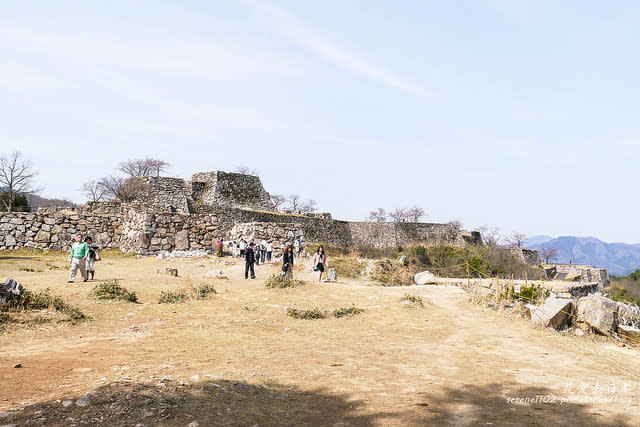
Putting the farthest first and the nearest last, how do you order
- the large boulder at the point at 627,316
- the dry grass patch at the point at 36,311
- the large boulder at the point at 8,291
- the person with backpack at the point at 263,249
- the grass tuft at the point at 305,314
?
the person with backpack at the point at 263,249 < the large boulder at the point at 627,316 < the grass tuft at the point at 305,314 < the large boulder at the point at 8,291 < the dry grass patch at the point at 36,311

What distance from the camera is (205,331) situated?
27.9ft

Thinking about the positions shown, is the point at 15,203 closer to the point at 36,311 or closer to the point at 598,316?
the point at 36,311

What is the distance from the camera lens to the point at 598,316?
34.4 feet

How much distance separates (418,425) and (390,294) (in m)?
10.4

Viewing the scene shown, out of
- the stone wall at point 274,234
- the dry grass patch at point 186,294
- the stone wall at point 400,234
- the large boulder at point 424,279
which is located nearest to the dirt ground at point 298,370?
the dry grass patch at point 186,294

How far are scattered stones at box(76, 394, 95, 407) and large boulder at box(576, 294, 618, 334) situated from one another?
10.7 meters

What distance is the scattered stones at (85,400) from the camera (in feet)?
13.7

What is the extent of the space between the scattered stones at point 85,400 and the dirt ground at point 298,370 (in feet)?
0.13

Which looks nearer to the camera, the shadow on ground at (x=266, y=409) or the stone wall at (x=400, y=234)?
the shadow on ground at (x=266, y=409)

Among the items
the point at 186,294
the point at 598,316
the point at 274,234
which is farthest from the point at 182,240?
the point at 598,316

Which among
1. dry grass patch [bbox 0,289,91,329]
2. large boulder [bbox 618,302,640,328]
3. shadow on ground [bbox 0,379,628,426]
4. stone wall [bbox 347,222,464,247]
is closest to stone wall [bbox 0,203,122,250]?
dry grass patch [bbox 0,289,91,329]

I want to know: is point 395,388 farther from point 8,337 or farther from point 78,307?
point 78,307

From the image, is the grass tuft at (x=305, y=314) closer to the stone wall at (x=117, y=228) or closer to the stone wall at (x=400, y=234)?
the stone wall at (x=117, y=228)

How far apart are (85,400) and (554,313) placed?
9.89m
